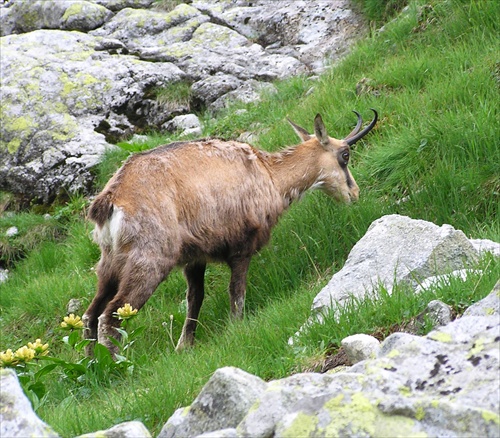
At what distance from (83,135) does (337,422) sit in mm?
9208

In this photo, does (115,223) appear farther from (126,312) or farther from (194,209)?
(126,312)

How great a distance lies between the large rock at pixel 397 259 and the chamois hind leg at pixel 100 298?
6.30ft

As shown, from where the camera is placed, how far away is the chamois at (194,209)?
632 centimetres

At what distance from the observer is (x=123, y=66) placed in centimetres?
1193

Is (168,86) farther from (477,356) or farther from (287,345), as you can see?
(477,356)

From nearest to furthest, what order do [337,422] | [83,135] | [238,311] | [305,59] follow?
1. [337,422]
2. [238,311]
3. [83,135]
4. [305,59]

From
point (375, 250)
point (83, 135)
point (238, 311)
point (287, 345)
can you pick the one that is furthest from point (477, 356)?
point (83, 135)

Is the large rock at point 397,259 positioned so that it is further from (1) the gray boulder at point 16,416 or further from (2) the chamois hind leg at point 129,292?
(1) the gray boulder at point 16,416

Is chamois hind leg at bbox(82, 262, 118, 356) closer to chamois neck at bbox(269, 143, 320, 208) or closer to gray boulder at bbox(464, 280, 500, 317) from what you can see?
chamois neck at bbox(269, 143, 320, 208)

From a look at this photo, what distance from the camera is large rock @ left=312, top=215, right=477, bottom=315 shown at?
535 cm

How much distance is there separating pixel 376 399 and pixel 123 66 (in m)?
9.99

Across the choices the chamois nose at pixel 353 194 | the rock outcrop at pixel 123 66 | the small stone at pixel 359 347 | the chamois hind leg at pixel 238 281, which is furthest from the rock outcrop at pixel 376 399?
the rock outcrop at pixel 123 66

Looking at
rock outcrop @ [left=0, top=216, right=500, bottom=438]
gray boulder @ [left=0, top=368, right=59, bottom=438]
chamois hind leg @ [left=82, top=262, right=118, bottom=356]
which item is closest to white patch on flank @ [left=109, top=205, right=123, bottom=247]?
chamois hind leg @ [left=82, top=262, right=118, bottom=356]

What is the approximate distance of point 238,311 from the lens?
23.8 ft
